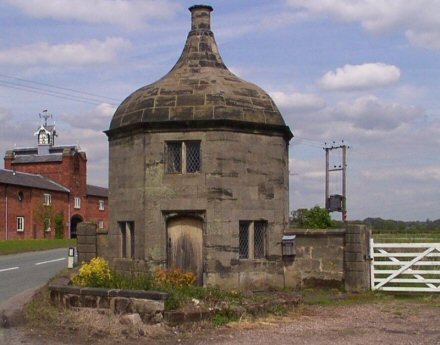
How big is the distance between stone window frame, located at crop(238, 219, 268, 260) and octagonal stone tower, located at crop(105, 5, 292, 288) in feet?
0.09

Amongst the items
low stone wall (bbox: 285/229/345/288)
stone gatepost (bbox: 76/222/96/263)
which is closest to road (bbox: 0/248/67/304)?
stone gatepost (bbox: 76/222/96/263)

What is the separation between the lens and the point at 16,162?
81312 mm

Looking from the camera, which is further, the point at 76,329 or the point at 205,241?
the point at 205,241

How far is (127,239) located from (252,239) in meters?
3.39

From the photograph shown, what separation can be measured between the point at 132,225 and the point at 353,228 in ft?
19.1

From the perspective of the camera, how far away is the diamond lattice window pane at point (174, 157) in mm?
16516

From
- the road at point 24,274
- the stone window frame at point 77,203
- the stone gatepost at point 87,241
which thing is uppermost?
the stone window frame at point 77,203

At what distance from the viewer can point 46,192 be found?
7200 cm

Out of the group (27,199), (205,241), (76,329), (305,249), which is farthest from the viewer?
(27,199)

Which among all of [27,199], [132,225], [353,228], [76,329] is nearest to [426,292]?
[353,228]

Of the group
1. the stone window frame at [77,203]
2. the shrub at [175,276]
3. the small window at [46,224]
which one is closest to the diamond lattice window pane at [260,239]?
the shrub at [175,276]

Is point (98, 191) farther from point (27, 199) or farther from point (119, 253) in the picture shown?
point (119, 253)

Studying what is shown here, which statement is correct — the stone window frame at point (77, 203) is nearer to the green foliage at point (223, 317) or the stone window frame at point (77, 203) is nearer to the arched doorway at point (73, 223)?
the arched doorway at point (73, 223)

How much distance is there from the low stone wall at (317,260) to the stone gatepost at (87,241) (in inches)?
216
